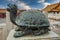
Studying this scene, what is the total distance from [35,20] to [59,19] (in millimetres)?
1540

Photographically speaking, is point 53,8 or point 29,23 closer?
point 29,23

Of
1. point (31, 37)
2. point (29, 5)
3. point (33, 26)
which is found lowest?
point (31, 37)

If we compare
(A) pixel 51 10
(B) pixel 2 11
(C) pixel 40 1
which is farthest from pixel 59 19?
(B) pixel 2 11

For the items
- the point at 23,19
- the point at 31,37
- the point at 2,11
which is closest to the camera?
the point at 31,37

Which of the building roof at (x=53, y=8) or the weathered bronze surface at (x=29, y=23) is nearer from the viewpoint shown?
the weathered bronze surface at (x=29, y=23)

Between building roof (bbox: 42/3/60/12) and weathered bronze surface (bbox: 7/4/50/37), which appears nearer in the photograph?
weathered bronze surface (bbox: 7/4/50/37)

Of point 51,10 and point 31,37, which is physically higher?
point 51,10

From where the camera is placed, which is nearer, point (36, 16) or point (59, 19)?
point (36, 16)

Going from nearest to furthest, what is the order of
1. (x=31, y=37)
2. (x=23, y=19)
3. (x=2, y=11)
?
(x=31, y=37) → (x=23, y=19) → (x=2, y=11)

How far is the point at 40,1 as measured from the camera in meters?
3.15

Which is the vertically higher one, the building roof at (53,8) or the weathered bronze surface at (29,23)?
the building roof at (53,8)

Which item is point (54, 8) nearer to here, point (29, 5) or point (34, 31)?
point (29, 5)

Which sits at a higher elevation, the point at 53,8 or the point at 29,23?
the point at 53,8

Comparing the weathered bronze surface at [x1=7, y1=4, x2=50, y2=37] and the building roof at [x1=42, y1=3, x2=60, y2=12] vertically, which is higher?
the building roof at [x1=42, y1=3, x2=60, y2=12]
